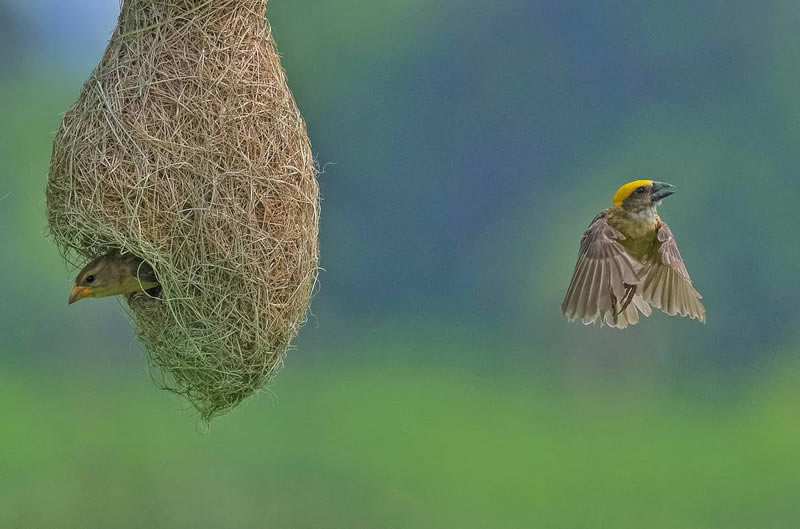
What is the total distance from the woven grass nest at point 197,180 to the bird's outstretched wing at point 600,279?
79 cm

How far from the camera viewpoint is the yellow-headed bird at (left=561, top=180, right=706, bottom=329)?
265 centimetres

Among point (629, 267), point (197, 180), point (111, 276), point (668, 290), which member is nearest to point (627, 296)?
point (629, 267)

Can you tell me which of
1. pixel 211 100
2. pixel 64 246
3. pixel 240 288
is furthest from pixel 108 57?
pixel 240 288

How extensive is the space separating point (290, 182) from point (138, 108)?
439 millimetres

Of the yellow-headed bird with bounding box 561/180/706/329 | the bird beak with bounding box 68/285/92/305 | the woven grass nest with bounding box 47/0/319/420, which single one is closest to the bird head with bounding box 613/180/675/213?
the yellow-headed bird with bounding box 561/180/706/329

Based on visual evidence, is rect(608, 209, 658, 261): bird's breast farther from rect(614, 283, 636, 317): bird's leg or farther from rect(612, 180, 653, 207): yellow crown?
rect(614, 283, 636, 317): bird's leg

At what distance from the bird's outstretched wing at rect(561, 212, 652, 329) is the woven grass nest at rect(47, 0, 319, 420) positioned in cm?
79

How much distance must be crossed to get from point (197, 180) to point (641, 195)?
4.32 feet

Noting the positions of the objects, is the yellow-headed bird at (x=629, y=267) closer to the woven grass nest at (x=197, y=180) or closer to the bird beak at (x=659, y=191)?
the bird beak at (x=659, y=191)

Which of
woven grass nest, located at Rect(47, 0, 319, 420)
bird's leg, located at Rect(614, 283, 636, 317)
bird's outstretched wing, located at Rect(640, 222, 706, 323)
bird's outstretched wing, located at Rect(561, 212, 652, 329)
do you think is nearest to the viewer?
woven grass nest, located at Rect(47, 0, 319, 420)

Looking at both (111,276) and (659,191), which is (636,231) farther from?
Answer: (111,276)

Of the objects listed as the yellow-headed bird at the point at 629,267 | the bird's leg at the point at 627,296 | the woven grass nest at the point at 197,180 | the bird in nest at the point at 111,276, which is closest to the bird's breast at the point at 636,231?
the yellow-headed bird at the point at 629,267

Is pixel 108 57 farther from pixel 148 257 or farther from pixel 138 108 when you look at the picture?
pixel 148 257

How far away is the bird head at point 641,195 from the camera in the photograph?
273 centimetres
